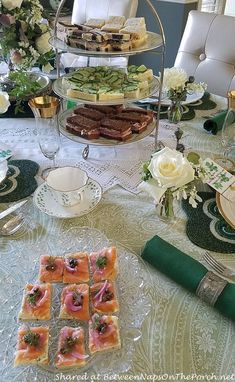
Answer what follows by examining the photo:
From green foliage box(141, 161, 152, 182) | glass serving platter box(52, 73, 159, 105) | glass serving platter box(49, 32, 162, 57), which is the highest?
glass serving platter box(49, 32, 162, 57)

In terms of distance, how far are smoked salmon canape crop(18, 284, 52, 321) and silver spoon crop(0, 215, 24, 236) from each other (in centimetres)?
20

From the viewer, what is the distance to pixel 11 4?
1.17m

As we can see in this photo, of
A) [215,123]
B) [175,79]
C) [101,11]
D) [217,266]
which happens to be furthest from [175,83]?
[101,11]

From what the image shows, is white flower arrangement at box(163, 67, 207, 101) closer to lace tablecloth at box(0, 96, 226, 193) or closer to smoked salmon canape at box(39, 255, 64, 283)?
lace tablecloth at box(0, 96, 226, 193)

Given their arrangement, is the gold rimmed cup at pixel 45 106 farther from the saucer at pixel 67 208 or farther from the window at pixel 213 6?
the window at pixel 213 6

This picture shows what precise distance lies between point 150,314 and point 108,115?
24.6 inches

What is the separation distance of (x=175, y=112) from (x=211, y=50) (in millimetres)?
568

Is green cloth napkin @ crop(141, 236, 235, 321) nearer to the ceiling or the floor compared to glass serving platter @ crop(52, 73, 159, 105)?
nearer to the floor

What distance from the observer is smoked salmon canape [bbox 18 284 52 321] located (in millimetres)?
564

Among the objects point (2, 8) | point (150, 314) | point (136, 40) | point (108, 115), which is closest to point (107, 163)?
point (108, 115)

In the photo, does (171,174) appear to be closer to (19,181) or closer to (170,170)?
(170,170)

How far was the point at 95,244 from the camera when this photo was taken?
72cm

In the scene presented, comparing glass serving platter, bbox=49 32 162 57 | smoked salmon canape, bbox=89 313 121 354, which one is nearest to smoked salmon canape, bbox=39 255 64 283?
smoked salmon canape, bbox=89 313 121 354

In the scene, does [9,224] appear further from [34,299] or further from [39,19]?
[39,19]
